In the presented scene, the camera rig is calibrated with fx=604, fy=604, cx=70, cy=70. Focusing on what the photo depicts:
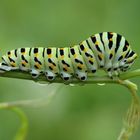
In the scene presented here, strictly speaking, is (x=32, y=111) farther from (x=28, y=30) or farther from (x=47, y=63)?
(x=47, y=63)

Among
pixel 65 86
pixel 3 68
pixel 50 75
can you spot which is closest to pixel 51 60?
pixel 50 75

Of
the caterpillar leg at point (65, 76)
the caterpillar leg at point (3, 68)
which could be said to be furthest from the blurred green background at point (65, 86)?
the caterpillar leg at point (3, 68)

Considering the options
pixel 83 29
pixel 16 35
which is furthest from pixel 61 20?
pixel 16 35

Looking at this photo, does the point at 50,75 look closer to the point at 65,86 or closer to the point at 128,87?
the point at 128,87

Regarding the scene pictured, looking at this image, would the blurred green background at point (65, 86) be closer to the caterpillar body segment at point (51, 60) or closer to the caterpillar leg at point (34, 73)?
the caterpillar body segment at point (51, 60)

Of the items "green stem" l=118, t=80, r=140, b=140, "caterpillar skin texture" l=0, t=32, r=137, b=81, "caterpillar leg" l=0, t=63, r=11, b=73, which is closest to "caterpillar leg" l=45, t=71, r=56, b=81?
"caterpillar skin texture" l=0, t=32, r=137, b=81

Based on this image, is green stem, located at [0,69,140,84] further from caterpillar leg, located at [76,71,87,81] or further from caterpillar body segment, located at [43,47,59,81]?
caterpillar body segment, located at [43,47,59,81]
